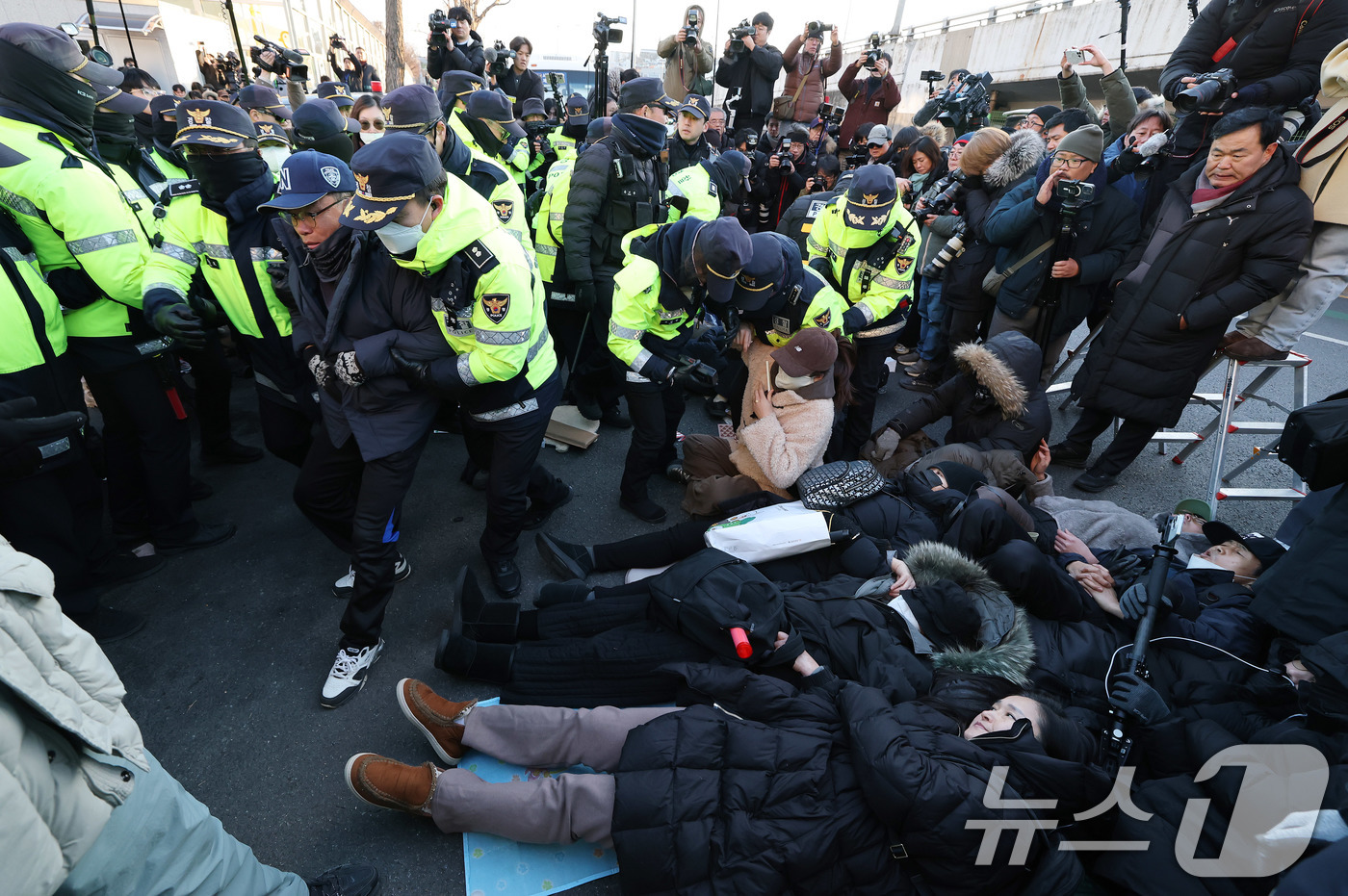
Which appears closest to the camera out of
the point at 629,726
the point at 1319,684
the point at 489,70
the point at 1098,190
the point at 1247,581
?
the point at 1319,684

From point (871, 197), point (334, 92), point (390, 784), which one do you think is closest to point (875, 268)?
point (871, 197)


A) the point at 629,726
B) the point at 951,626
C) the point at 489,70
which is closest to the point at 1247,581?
the point at 951,626

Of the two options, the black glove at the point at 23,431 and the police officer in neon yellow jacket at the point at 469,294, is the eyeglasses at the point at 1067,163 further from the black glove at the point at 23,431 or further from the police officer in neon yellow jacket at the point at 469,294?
the black glove at the point at 23,431

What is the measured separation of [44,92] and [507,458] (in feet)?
7.05

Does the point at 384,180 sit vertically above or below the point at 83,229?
above

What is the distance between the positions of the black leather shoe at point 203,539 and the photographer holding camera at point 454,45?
621 centimetres

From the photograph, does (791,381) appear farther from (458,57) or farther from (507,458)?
(458,57)

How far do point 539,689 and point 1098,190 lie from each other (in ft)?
15.3

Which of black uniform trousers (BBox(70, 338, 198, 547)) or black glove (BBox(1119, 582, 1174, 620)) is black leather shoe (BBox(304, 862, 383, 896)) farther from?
black glove (BBox(1119, 582, 1174, 620))

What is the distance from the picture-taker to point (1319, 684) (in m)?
1.86

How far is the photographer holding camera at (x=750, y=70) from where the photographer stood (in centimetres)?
844

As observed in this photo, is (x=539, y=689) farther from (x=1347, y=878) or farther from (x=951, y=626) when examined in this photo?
(x=1347, y=878)

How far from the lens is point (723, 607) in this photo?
2387 mm

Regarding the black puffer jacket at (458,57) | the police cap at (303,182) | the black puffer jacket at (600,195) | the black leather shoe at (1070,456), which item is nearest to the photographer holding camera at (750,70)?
the black puffer jacket at (458,57)
